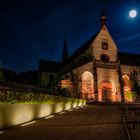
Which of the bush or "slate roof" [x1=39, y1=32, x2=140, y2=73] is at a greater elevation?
"slate roof" [x1=39, y1=32, x2=140, y2=73]

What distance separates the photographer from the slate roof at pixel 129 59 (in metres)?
60.1

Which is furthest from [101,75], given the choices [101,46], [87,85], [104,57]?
[101,46]

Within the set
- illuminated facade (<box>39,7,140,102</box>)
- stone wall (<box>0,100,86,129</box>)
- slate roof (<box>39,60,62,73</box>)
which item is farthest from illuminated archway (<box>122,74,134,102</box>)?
stone wall (<box>0,100,86,129</box>)

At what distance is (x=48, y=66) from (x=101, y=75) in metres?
30.1

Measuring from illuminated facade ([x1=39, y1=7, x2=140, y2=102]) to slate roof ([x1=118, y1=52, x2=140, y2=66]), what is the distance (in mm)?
1978

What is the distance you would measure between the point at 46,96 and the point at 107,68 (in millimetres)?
36585

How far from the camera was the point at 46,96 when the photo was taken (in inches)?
714

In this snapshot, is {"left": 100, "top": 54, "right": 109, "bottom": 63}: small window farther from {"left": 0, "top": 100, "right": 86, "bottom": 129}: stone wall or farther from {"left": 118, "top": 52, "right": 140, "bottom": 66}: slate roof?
{"left": 0, "top": 100, "right": 86, "bottom": 129}: stone wall

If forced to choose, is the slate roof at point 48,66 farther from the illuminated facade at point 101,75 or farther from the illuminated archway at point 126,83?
the illuminated archway at point 126,83

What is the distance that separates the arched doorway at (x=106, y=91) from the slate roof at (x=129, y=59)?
9989mm

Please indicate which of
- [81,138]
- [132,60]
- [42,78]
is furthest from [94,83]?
[81,138]

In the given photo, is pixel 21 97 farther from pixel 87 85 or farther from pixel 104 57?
pixel 104 57

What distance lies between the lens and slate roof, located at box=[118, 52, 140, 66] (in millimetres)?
60097

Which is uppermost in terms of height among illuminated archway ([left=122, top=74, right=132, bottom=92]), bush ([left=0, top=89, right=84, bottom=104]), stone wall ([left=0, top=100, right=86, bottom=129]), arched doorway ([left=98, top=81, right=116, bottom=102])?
illuminated archway ([left=122, top=74, right=132, bottom=92])
